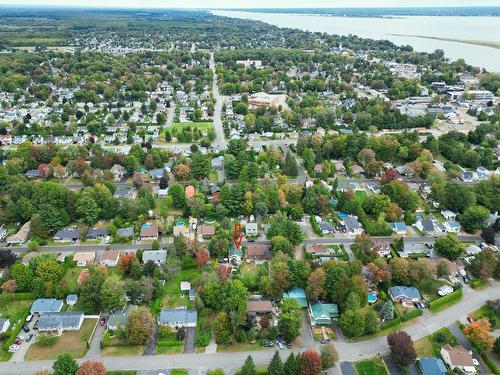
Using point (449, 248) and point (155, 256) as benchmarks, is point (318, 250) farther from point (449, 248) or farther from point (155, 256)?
point (155, 256)

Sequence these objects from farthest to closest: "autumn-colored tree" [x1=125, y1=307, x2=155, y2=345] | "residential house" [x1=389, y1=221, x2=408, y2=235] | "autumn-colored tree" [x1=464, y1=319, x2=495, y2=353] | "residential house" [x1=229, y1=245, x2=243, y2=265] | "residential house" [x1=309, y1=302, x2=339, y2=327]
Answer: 1. "residential house" [x1=389, y1=221, x2=408, y2=235]
2. "residential house" [x1=229, y1=245, x2=243, y2=265]
3. "residential house" [x1=309, y1=302, x2=339, y2=327]
4. "autumn-colored tree" [x1=125, y1=307, x2=155, y2=345]
5. "autumn-colored tree" [x1=464, y1=319, x2=495, y2=353]

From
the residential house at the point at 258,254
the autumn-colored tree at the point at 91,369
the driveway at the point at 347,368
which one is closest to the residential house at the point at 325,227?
the residential house at the point at 258,254

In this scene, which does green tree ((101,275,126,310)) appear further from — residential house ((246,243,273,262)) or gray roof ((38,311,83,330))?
residential house ((246,243,273,262))

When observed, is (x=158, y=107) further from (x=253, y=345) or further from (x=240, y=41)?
(x=240, y=41)

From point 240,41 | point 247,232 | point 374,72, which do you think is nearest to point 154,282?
point 247,232

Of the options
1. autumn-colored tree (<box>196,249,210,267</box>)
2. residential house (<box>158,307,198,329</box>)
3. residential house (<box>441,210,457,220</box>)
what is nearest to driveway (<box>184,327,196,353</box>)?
residential house (<box>158,307,198,329</box>)

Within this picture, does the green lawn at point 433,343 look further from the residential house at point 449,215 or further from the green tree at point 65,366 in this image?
the green tree at point 65,366
